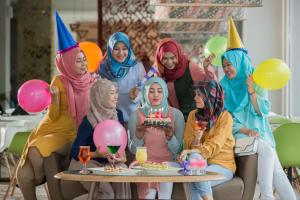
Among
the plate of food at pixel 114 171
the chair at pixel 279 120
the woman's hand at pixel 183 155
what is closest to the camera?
the plate of food at pixel 114 171

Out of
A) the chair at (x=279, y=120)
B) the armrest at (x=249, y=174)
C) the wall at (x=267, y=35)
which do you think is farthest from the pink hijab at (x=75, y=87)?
the wall at (x=267, y=35)

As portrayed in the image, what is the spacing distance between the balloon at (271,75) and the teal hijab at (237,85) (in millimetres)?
98

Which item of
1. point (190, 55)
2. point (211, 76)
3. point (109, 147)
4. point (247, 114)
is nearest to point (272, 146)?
point (247, 114)

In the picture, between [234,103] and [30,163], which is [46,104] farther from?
[234,103]

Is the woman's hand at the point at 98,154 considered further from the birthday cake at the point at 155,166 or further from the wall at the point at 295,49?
the wall at the point at 295,49

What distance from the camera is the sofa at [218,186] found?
5594 mm

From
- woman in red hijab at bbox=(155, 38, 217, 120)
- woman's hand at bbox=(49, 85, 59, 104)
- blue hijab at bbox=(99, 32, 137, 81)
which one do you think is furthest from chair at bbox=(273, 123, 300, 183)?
woman's hand at bbox=(49, 85, 59, 104)

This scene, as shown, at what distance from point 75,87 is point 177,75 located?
2.55 ft

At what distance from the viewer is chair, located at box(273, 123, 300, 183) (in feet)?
21.9

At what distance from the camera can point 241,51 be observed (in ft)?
20.6

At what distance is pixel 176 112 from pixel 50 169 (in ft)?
3.20

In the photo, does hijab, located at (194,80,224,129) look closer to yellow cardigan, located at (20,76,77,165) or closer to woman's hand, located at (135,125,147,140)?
woman's hand, located at (135,125,147,140)

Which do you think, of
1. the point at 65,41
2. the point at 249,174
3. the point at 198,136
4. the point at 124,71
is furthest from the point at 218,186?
the point at 65,41

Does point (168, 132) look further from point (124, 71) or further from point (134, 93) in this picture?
point (124, 71)
